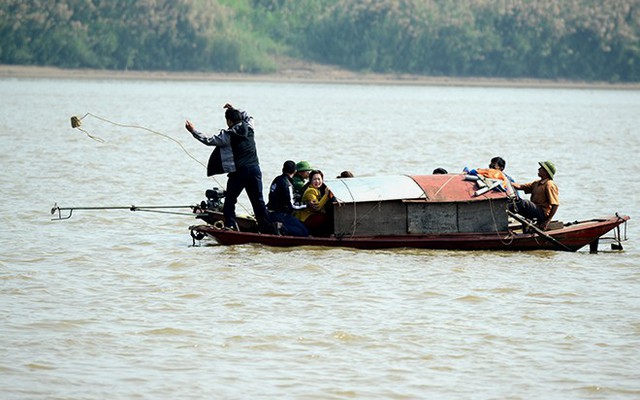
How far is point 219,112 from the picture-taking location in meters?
56.7

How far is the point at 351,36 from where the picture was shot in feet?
330

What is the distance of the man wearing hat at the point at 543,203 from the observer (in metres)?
16.0

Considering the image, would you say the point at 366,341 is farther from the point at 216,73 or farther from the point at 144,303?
the point at 216,73

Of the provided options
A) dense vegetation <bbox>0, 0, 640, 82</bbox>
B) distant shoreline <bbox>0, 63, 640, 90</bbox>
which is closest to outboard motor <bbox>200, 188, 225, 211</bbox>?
dense vegetation <bbox>0, 0, 640, 82</bbox>

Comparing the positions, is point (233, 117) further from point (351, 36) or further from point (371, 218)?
point (351, 36)

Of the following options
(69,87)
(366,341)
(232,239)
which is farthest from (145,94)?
(366,341)

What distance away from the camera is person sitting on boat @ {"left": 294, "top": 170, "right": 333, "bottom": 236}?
610 inches

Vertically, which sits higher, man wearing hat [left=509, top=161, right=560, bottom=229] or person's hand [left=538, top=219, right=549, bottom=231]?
man wearing hat [left=509, top=161, right=560, bottom=229]

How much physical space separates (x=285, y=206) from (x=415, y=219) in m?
1.60

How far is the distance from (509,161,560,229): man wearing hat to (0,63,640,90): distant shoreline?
7981cm

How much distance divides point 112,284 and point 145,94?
201ft

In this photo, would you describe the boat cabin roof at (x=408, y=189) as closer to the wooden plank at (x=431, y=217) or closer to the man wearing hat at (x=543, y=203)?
the wooden plank at (x=431, y=217)

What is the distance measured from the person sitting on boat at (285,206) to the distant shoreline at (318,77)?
80.0m

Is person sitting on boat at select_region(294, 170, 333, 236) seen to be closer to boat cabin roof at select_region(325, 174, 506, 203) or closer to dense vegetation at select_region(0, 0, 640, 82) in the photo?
boat cabin roof at select_region(325, 174, 506, 203)
